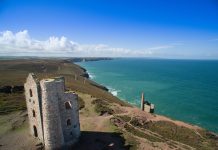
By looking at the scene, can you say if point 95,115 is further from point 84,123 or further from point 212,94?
point 212,94

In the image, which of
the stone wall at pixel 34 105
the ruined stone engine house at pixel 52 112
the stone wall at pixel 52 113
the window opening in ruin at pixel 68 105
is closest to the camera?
the stone wall at pixel 52 113

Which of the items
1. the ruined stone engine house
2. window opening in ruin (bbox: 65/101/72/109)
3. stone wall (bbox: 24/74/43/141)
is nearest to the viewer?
the ruined stone engine house

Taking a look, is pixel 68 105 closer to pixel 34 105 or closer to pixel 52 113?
pixel 52 113

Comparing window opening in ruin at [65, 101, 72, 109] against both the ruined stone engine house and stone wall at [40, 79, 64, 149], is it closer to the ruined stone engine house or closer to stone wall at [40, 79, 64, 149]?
the ruined stone engine house

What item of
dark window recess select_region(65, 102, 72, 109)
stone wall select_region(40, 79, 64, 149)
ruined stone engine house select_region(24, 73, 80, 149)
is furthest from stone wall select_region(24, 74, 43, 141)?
dark window recess select_region(65, 102, 72, 109)

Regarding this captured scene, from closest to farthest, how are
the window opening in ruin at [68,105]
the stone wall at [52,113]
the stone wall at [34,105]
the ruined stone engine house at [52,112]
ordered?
the stone wall at [52,113], the ruined stone engine house at [52,112], the stone wall at [34,105], the window opening in ruin at [68,105]

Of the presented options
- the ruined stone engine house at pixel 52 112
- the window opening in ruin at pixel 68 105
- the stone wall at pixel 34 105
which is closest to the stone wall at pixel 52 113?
the ruined stone engine house at pixel 52 112

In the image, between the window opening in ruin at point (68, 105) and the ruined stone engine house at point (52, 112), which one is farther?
the window opening in ruin at point (68, 105)

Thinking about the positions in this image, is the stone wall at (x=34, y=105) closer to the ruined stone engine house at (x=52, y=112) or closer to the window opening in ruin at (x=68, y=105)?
the ruined stone engine house at (x=52, y=112)

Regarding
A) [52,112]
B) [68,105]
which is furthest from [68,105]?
[52,112]
